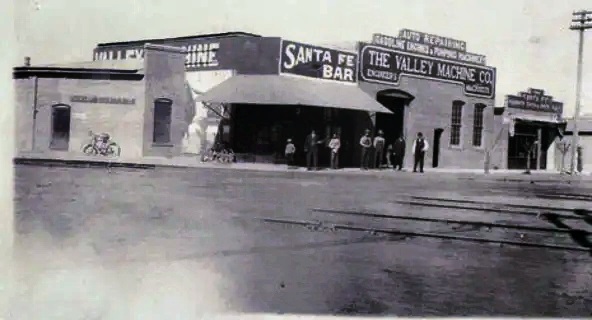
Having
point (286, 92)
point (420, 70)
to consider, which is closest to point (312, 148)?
point (286, 92)

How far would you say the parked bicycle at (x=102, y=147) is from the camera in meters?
2.76

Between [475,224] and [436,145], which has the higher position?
[436,145]

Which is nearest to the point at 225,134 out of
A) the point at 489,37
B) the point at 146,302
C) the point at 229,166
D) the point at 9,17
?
the point at 229,166

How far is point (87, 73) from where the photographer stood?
2.77m

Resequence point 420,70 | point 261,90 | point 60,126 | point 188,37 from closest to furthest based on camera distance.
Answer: point 60,126
point 188,37
point 261,90
point 420,70

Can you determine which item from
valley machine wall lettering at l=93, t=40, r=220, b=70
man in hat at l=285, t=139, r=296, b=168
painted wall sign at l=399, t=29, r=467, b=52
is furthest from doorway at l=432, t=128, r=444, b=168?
valley machine wall lettering at l=93, t=40, r=220, b=70

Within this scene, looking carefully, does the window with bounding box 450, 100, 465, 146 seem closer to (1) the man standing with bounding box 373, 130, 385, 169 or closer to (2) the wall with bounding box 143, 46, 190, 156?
(1) the man standing with bounding box 373, 130, 385, 169

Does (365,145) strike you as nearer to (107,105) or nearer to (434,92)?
(434,92)

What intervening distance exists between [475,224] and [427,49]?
0.86m

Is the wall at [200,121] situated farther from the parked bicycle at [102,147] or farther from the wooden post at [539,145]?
the wooden post at [539,145]

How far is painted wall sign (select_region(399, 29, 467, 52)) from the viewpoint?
10.2 ft

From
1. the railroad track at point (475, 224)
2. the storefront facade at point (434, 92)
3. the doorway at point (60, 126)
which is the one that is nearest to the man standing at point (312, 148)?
the railroad track at point (475, 224)

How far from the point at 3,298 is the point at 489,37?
2183 mm

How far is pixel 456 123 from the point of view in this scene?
3.72m
